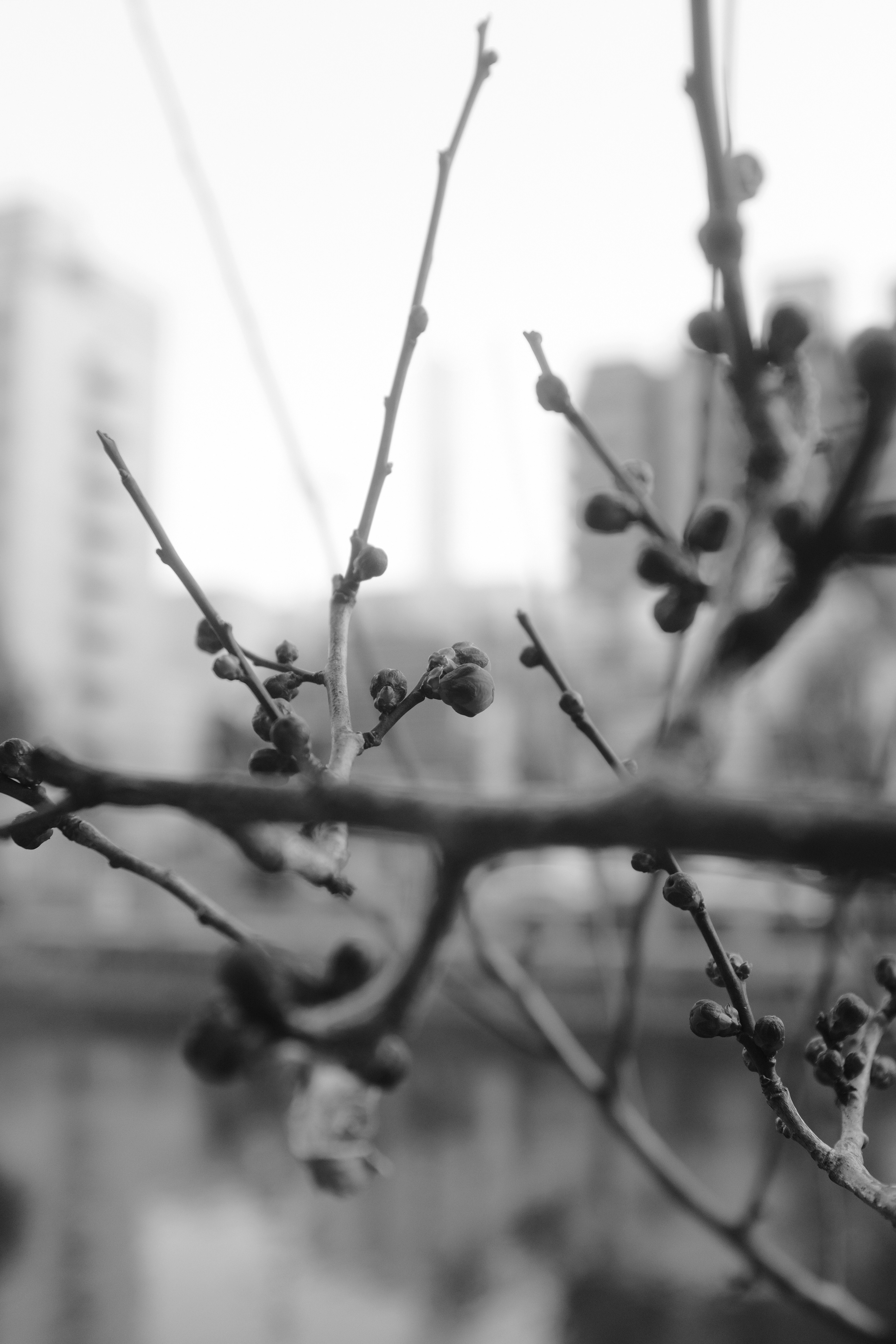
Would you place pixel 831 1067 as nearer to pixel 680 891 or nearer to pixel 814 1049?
pixel 814 1049

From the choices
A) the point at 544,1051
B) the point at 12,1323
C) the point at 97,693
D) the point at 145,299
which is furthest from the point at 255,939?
the point at 145,299

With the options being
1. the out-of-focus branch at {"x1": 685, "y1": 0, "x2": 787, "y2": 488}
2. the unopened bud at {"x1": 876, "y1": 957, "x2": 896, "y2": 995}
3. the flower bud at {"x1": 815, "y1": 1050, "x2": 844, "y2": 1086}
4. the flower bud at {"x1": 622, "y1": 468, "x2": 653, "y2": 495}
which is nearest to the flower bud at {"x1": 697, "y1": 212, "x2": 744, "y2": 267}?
the out-of-focus branch at {"x1": 685, "y1": 0, "x2": 787, "y2": 488}

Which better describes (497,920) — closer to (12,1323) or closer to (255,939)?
(12,1323)

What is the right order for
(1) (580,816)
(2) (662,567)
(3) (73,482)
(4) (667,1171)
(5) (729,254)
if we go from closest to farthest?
1. (1) (580,816)
2. (5) (729,254)
3. (2) (662,567)
4. (4) (667,1171)
5. (3) (73,482)

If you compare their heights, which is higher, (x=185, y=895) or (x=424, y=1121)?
(x=185, y=895)

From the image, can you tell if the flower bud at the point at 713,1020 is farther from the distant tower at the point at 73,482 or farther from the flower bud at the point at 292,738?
the distant tower at the point at 73,482

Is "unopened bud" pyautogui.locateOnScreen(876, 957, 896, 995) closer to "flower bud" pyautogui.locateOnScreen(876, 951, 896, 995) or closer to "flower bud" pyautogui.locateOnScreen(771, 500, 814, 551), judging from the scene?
"flower bud" pyautogui.locateOnScreen(876, 951, 896, 995)

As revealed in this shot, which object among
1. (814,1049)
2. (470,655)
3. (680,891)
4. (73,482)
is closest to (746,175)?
(470,655)

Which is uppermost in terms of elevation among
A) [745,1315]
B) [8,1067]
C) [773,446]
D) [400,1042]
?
[773,446]
